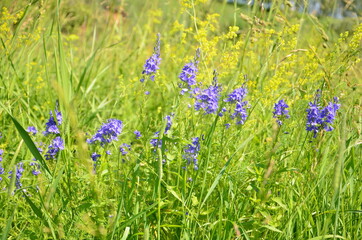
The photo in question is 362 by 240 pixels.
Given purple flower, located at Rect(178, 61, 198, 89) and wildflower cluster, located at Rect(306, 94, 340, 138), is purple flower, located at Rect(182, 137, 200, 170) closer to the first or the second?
purple flower, located at Rect(178, 61, 198, 89)

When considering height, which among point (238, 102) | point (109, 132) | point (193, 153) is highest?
point (238, 102)

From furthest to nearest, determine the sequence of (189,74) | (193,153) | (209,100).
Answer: (189,74)
(209,100)
(193,153)

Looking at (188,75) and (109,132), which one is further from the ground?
(188,75)

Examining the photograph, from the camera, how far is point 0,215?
2078 millimetres

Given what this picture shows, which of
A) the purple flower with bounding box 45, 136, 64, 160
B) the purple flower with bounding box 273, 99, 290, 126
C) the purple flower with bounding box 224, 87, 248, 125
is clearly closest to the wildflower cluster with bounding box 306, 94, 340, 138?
the purple flower with bounding box 273, 99, 290, 126

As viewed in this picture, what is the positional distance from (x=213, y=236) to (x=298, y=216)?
0.42 metres

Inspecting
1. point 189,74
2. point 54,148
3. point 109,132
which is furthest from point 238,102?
point 54,148

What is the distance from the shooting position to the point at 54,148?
213 centimetres

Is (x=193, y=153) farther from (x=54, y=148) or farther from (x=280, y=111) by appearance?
(x=54, y=148)

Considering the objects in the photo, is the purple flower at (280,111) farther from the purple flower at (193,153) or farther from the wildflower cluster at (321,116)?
the purple flower at (193,153)

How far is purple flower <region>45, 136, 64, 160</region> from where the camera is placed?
2.04 m

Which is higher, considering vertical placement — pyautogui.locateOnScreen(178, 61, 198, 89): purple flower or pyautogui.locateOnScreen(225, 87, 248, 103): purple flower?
pyautogui.locateOnScreen(178, 61, 198, 89): purple flower

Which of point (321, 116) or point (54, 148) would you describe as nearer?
point (321, 116)

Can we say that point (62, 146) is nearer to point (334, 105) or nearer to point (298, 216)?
point (298, 216)
